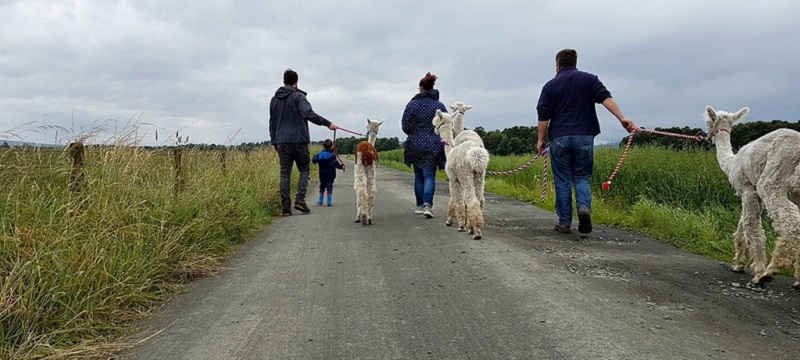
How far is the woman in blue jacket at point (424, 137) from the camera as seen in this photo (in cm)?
816

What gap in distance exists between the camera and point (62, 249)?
3.85 metres

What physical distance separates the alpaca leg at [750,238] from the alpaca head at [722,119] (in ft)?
2.81

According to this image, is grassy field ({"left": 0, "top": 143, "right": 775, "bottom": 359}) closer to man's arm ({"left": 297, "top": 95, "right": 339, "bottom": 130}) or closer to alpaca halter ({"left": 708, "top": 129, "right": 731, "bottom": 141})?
alpaca halter ({"left": 708, "top": 129, "right": 731, "bottom": 141})

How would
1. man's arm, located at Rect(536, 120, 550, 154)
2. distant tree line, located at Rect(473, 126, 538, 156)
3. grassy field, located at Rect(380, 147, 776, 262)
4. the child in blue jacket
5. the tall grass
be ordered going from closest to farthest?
the tall grass
grassy field, located at Rect(380, 147, 776, 262)
man's arm, located at Rect(536, 120, 550, 154)
the child in blue jacket
distant tree line, located at Rect(473, 126, 538, 156)

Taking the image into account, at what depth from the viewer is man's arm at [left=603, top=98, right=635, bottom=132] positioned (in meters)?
6.27

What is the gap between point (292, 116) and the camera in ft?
28.4

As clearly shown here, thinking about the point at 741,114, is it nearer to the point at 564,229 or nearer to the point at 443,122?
the point at 564,229

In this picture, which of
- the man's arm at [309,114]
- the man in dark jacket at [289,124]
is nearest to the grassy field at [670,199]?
the man's arm at [309,114]

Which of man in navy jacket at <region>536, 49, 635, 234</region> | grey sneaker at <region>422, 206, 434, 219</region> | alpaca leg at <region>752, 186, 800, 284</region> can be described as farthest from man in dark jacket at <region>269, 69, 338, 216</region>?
alpaca leg at <region>752, 186, 800, 284</region>

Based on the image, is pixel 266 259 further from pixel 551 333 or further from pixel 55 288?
pixel 551 333

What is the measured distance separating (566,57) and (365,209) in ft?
12.2

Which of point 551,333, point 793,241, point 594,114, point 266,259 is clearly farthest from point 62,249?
point 594,114

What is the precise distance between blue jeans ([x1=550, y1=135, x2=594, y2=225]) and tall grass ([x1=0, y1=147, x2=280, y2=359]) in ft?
14.4

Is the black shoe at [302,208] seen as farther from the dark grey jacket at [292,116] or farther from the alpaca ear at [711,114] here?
the alpaca ear at [711,114]
